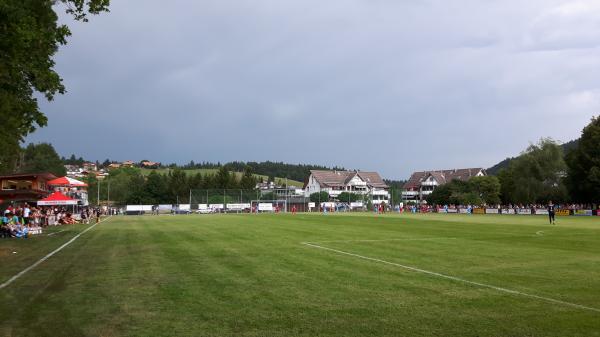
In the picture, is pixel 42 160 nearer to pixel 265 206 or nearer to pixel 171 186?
pixel 171 186

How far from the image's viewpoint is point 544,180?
9025cm

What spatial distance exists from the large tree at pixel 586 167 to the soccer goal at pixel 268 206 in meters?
51.6

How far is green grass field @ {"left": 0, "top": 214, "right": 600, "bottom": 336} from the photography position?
279 inches

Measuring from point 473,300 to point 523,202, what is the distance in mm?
91845

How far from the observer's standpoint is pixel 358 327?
7031 millimetres

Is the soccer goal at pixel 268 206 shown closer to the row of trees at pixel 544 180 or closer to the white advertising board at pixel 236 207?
the white advertising board at pixel 236 207

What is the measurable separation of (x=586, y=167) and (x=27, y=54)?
7900cm

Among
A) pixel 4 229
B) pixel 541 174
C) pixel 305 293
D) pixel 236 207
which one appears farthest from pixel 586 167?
pixel 305 293

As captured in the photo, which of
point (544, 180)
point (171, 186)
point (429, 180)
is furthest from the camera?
point (429, 180)

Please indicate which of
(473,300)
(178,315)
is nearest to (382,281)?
(473,300)

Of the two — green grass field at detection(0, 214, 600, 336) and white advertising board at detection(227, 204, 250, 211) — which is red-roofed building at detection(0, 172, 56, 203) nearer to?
Result: green grass field at detection(0, 214, 600, 336)

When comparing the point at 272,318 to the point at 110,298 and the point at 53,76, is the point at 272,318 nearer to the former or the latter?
the point at 110,298

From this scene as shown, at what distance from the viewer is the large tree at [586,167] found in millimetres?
71438

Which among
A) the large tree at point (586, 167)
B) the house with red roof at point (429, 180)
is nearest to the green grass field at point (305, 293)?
the large tree at point (586, 167)
